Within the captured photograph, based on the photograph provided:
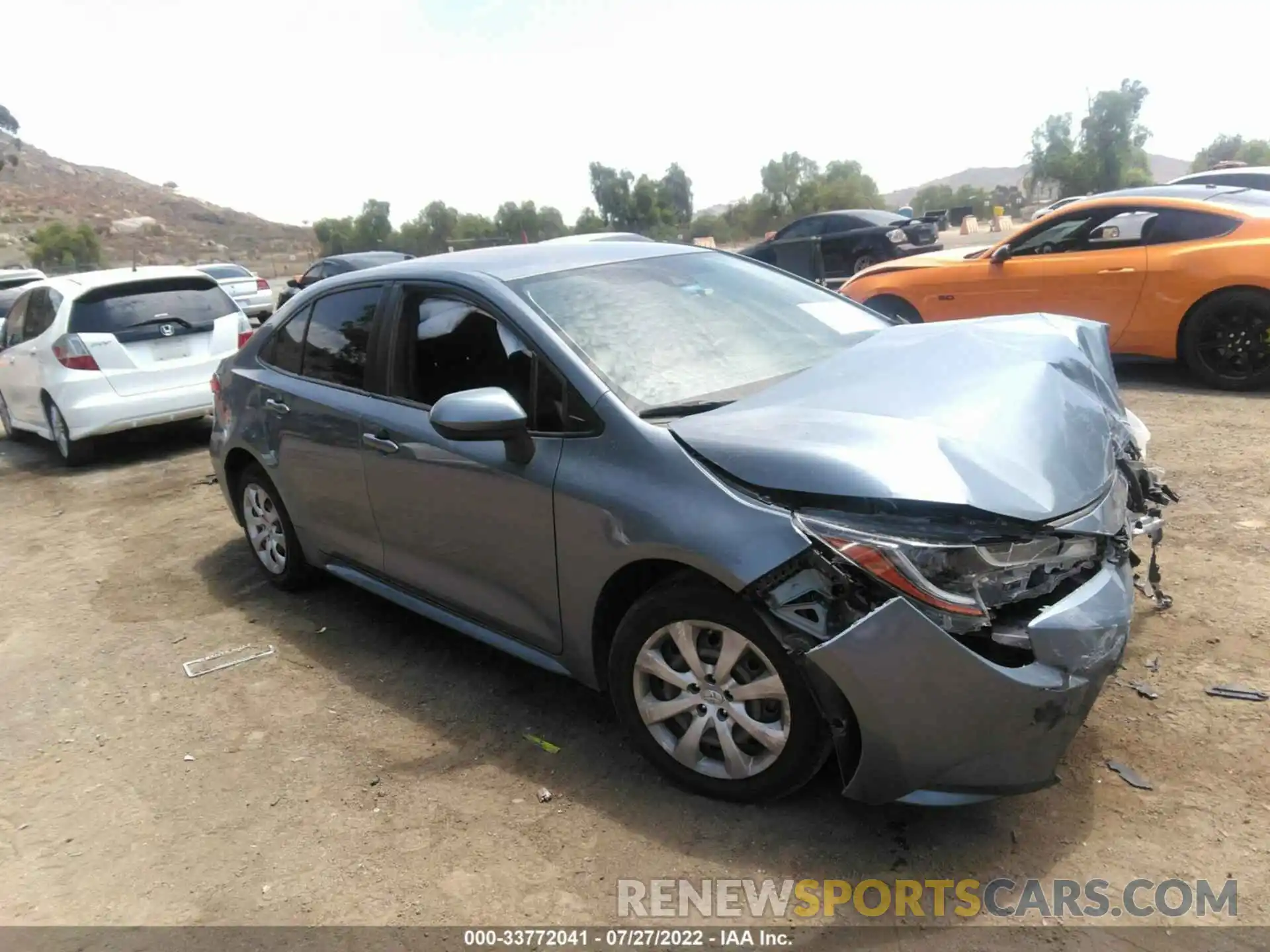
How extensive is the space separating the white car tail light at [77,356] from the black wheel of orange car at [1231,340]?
28.8 ft

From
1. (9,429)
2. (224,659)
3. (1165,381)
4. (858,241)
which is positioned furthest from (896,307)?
(9,429)

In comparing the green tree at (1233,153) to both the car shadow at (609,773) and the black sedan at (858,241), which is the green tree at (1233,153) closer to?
the black sedan at (858,241)

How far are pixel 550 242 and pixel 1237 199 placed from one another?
19.1 ft

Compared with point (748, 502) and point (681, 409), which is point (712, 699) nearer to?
point (748, 502)

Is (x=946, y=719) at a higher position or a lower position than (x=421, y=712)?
higher

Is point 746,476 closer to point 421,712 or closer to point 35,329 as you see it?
point 421,712

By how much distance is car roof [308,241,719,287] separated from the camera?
3799 millimetres

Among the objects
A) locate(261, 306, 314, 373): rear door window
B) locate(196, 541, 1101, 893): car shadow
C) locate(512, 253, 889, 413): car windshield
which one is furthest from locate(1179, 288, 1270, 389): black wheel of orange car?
locate(261, 306, 314, 373): rear door window

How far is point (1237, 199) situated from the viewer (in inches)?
287

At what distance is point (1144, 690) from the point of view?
334cm

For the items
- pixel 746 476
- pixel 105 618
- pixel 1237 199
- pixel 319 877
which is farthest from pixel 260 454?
pixel 1237 199

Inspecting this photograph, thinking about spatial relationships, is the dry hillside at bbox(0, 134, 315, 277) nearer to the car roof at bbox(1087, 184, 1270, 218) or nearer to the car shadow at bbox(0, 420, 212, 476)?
Result: the car shadow at bbox(0, 420, 212, 476)

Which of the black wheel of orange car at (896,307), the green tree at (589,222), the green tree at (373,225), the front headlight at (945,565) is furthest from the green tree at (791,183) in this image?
the front headlight at (945,565)

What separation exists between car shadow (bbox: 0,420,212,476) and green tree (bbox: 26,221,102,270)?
1975 inches
